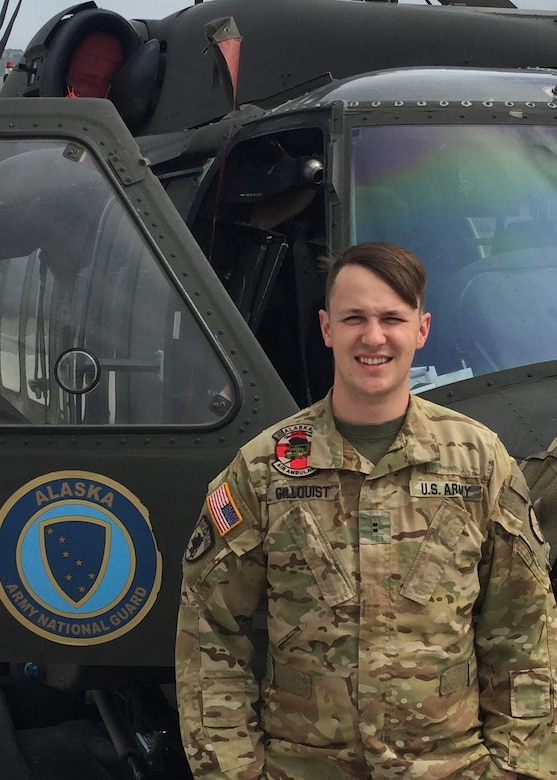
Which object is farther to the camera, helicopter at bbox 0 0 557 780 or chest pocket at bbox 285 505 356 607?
helicopter at bbox 0 0 557 780

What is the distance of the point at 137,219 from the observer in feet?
9.91

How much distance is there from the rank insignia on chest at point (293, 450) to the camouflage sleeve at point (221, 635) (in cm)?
8

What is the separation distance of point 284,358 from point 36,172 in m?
1.15

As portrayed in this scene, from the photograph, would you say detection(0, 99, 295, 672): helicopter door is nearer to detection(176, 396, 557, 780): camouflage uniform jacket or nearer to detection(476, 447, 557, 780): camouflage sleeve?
detection(176, 396, 557, 780): camouflage uniform jacket

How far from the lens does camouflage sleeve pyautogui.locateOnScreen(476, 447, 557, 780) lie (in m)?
2.10

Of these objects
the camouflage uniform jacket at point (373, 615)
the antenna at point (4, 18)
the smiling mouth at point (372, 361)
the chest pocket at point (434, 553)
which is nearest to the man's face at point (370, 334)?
the smiling mouth at point (372, 361)

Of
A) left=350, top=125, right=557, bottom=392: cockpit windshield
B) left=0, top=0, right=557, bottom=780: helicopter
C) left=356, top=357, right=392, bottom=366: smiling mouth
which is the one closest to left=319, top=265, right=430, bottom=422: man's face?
left=356, top=357, right=392, bottom=366: smiling mouth

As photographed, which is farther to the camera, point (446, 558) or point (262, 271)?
point (262, 271)

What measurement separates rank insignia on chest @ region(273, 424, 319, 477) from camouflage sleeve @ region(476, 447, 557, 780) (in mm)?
381

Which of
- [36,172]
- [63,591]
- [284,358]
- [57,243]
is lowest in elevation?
[63,591]

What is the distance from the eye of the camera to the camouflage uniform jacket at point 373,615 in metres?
2.09

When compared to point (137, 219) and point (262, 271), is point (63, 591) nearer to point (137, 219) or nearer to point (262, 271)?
point (137, 219)

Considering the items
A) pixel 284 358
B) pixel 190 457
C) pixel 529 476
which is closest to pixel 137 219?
pixel 190 457

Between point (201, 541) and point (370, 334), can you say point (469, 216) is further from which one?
point (201, 541)
